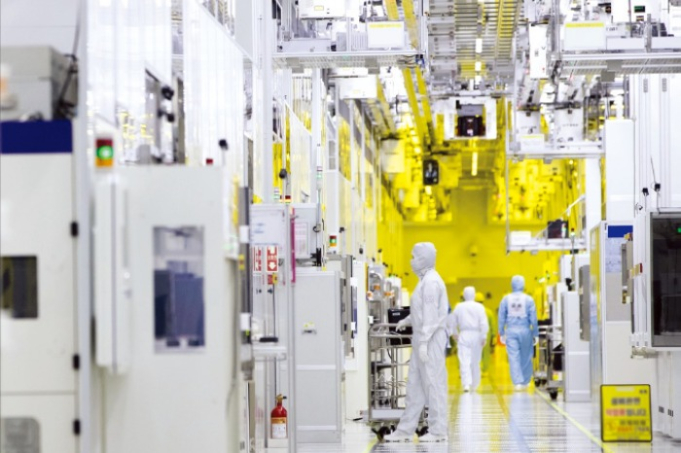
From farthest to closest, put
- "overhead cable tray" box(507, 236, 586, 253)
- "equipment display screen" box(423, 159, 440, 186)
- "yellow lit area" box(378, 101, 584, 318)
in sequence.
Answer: "yellow lit area" box(378, 101, 584, 318) → "equipment display screen" box(423, 159, 440, 186) → "overhead cable tray" box(507, 236, 586, 253)

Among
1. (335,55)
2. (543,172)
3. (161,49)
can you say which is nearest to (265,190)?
(335,55)

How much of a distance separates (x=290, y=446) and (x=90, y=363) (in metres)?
3.15

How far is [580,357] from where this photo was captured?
18.0 metres

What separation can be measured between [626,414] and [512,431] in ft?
4.79

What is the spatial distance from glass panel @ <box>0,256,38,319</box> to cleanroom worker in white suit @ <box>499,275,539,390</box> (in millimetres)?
15247

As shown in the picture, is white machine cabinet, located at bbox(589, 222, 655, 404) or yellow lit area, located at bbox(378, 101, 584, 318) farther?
yellow lit area, located at bbox(378, 101, 584, 318)

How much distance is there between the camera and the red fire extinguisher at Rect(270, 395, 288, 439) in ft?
36.2

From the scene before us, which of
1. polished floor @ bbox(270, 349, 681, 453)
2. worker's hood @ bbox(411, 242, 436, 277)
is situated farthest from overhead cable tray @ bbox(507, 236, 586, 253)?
worker's hood @ bbox(411, 242, 436, 277)

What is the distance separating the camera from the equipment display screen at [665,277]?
12.0 meters

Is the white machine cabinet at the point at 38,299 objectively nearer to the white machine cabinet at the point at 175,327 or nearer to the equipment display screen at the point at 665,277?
the white machine cabinet at the point at 175,327

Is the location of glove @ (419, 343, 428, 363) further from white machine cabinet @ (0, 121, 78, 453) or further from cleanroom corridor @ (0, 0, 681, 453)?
white machine cabinet @ (0, 121, 78, 453)

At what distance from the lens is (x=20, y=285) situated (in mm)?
6145

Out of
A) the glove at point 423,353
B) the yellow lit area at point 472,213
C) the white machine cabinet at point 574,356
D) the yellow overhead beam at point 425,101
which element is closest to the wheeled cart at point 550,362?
the white machine cabinet at point 574,356

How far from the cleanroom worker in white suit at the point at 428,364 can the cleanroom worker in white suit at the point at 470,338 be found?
25.6 ft
